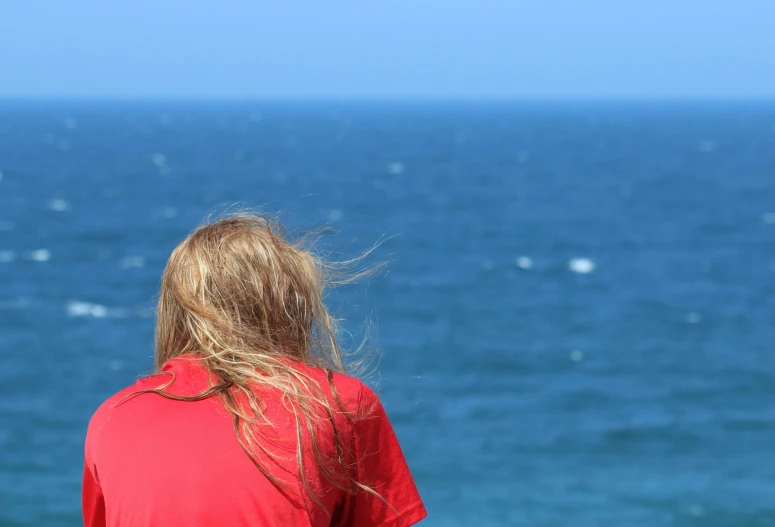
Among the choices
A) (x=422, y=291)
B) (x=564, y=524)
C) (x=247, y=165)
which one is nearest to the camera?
(x=564, y=524)

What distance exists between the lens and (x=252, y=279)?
2.14m

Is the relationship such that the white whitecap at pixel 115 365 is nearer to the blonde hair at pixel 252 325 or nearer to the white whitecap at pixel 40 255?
the white whitecap at pixel 40 255

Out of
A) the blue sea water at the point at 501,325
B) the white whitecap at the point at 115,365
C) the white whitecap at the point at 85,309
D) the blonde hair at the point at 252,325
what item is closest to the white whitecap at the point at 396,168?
the blue sea water at the point at 501,325

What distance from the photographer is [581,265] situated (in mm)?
32188

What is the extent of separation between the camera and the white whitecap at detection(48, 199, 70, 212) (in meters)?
44.5

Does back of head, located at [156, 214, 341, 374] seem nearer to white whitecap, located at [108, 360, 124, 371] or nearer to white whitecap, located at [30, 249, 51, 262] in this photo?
white whitecap, located at [108, 360, 124, 371]

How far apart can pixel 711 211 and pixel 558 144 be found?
158 feet

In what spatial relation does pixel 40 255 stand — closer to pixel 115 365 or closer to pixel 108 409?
pixel 115 365

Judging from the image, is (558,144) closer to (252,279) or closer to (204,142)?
(204,142)

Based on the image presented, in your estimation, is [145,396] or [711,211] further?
[711,211]

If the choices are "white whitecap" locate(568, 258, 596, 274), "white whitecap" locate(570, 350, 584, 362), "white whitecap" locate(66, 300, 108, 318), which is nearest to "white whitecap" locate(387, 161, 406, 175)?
"white whitecap" locate(568, 258, 596, 274)

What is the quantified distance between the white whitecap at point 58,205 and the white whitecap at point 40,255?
1020 centimetres

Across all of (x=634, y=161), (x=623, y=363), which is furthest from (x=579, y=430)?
(x=634, y=161)

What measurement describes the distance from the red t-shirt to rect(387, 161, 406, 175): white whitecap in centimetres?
6091
